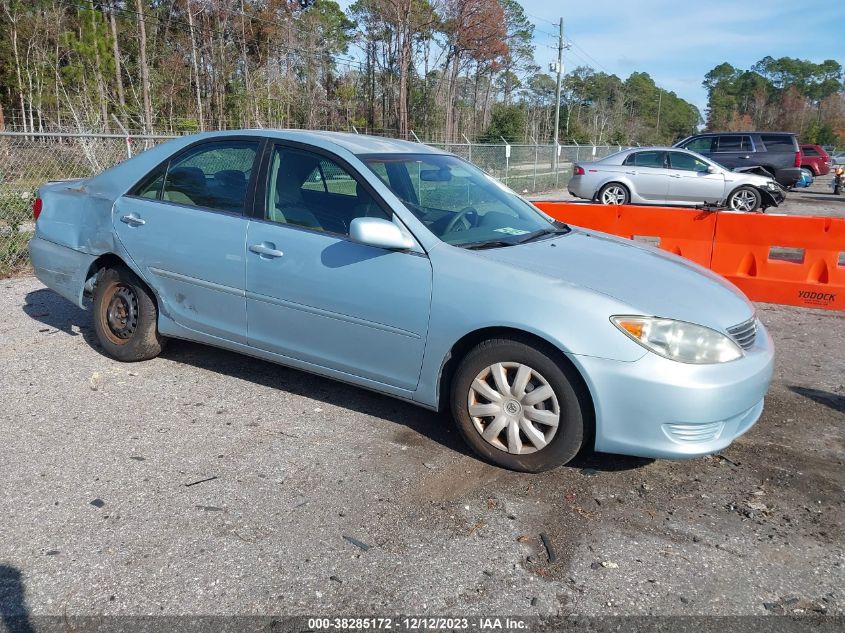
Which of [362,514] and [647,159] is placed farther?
[647,159]

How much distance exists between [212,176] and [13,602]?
2.77 m

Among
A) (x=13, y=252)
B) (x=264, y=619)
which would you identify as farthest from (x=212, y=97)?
(x=264, y=619)

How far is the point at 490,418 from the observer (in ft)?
11.8

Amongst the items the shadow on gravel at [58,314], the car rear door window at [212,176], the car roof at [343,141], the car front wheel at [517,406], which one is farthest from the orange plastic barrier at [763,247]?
the shadow on gravel at [58,314]

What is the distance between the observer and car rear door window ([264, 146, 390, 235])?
398 cm

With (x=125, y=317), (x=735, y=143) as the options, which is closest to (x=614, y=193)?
(x=735, y=143)

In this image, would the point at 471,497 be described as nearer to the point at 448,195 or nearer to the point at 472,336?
the point at 472,336

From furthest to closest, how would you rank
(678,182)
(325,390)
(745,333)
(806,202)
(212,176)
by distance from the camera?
(806,202) < (678,182) < (325,390) < (212,176) < (745,333)

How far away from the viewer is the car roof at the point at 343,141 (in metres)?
4.21

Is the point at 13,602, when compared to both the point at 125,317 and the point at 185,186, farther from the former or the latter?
the point at 185,186

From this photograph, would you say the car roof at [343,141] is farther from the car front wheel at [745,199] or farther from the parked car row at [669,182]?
the car front wheel at [745,199]

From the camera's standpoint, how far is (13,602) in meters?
2.51

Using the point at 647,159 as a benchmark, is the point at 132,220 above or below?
below

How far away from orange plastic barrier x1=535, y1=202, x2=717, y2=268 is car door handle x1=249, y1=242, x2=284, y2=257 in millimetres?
4996
